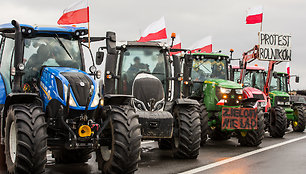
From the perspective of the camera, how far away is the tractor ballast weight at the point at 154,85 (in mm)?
9891

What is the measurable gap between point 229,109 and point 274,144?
2095 mm

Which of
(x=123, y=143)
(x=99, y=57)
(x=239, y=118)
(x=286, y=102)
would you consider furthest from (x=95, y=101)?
(x=286, y=102)

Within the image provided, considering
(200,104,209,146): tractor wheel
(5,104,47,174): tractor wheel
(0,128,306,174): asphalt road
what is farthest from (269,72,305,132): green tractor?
(5,104,47,174): tractor wheel

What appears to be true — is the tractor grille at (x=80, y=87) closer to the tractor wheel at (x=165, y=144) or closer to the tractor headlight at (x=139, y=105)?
the tractor headlight at (x=139, y=105)

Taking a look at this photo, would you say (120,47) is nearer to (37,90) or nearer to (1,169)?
(37,90)

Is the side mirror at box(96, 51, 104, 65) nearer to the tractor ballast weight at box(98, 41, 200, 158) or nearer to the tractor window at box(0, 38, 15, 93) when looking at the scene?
the tractor ballast weight at box(98, 41, 200, 158)

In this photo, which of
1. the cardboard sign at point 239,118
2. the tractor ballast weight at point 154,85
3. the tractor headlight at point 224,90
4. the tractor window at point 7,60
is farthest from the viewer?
the tractor headlight at point 224,90

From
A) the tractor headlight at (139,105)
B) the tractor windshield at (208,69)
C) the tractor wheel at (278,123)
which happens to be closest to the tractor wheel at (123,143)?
the tractor headlight at (139,105)

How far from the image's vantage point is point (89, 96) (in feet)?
23.3

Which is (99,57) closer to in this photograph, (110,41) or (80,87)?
(110,41)

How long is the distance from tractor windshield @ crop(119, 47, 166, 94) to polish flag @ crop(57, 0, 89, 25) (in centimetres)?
189

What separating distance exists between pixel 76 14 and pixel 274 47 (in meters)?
8.61

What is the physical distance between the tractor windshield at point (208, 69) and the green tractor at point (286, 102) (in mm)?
4393

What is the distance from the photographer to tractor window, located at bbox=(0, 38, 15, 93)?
8.23 meters
